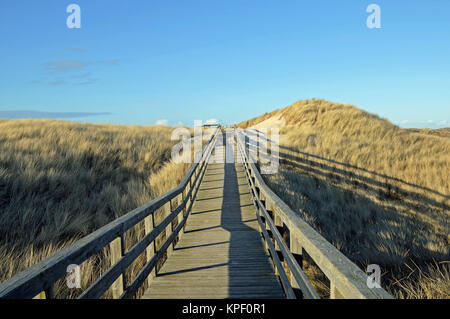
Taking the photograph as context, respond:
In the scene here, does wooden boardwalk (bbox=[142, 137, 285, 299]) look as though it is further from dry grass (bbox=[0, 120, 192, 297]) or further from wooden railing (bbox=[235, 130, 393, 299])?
dry grass (bbox=[0, 120, 192, 297])

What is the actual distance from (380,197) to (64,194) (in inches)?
482

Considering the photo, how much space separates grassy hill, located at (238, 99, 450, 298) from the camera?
5.82 m

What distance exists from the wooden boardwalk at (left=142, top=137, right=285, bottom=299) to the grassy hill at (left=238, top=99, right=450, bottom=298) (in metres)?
1.08

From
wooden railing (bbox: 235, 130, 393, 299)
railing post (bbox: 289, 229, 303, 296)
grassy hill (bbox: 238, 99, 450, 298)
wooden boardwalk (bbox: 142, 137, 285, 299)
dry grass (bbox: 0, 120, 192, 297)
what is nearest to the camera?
wooden railing (bbox: 235, 130, 393, 299)

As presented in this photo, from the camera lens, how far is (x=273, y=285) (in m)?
3.89

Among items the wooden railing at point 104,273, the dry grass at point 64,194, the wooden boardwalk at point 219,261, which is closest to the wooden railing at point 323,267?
the wooden boardwalk at point 219,261

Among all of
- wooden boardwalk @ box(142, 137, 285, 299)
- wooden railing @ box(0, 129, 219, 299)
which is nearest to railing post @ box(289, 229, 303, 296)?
wooden boardwalk @ box(142, 137, 285, 299)

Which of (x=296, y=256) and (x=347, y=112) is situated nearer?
(x=296, y=256)

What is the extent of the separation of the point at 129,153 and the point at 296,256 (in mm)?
12780

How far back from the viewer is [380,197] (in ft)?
39.9
